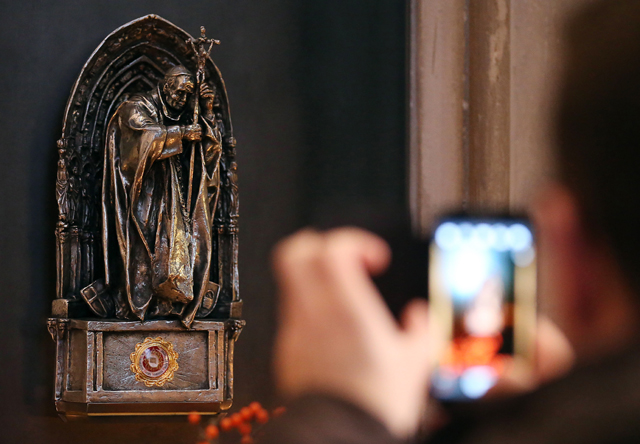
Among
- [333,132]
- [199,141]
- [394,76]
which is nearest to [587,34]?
[394,76]

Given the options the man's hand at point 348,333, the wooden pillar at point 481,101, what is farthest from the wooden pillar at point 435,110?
the man's hand at point 348,333

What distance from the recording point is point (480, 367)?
12.3 feet

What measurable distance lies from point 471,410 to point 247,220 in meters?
1.34

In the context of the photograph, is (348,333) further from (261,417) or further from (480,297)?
(480,297)

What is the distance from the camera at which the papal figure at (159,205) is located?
317 cm

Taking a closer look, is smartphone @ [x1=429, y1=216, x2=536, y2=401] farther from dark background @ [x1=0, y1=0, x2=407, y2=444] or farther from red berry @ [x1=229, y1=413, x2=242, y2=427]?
red berry @ [x1=229, y1=413, x2=242, y2=427]

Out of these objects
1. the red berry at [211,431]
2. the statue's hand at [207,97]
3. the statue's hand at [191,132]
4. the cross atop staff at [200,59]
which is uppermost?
the cross atop staff at [200,59]

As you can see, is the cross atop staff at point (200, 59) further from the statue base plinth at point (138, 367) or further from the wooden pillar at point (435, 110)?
the wooden pillar at point (435, 110)

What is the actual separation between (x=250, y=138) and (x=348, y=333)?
0.98 metres

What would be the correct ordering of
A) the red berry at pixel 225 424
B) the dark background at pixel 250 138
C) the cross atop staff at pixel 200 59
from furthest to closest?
the red berry at pixel 225 424, the dark background at pixel 250 138, the cross atop staff at pixel 200 59

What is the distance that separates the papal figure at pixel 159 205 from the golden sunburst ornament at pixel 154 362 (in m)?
0.12

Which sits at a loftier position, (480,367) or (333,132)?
(333,132)

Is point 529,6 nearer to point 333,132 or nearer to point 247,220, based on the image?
point 333,132

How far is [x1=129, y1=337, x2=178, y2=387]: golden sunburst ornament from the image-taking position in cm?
318
